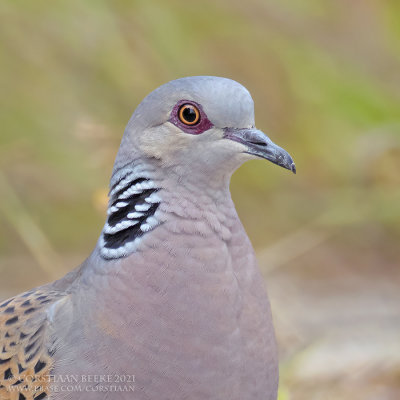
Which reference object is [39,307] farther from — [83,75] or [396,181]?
[396,181]

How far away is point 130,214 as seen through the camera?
87.2 inches

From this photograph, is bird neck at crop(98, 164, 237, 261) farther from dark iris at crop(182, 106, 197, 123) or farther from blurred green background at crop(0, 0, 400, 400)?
blurred green background at crop(0, 0, 400, 400)

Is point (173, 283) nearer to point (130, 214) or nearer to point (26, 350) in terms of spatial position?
point (130, 214)

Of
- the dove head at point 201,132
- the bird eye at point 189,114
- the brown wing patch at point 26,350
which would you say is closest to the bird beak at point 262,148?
the dove head at point 201,132

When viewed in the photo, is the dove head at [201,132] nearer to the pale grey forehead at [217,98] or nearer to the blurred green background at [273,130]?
the pale grey forehead at [217,98]

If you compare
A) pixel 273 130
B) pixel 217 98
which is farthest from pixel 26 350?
pixel 273 130

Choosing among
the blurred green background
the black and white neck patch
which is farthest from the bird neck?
the blurred green background

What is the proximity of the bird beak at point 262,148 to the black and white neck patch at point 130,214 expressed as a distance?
0.30m

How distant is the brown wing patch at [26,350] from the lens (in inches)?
88.2

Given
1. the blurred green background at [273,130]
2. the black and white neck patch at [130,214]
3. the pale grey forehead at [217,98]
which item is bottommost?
the black and white neck patch at [130,214]

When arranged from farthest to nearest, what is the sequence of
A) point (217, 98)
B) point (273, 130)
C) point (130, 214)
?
point (273, 130)
point (130, 214)
point (217, 98)

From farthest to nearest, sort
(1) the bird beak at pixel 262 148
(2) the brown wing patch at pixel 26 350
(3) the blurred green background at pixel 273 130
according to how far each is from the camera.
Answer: (3) the blurred green background at pixel 273 130, (2) the brown wing patch at pixel 26 350, (1) the bird beak at pixel 262 148

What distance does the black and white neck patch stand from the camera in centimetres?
219

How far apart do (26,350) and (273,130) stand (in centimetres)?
294
